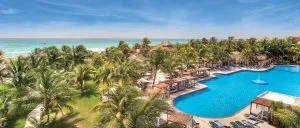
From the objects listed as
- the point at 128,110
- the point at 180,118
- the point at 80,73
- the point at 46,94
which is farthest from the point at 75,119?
the point at 128,110

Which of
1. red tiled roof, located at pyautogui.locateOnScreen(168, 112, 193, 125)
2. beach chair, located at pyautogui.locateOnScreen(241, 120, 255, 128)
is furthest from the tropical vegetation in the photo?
red tiled roof, located at pyautogui.locateOnScreen(168, 112, 193, 125)

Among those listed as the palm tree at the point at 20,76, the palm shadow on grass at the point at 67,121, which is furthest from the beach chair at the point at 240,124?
the palm tree at the point at 20,76

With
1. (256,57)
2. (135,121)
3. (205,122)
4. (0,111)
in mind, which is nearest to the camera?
(135,121)

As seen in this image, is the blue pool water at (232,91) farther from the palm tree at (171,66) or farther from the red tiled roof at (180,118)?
the red tiled roof at (180,118)

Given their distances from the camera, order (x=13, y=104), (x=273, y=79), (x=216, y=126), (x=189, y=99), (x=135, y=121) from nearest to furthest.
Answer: (x=135, y=121), (x=13, y=104), (x=216, y=126), (x=189, y=99), (x=273, y=79)

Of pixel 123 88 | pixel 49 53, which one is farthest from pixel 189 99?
pixel 49 53

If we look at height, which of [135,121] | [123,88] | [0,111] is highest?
[123,88]

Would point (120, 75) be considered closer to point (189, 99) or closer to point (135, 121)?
point (189, 99)
